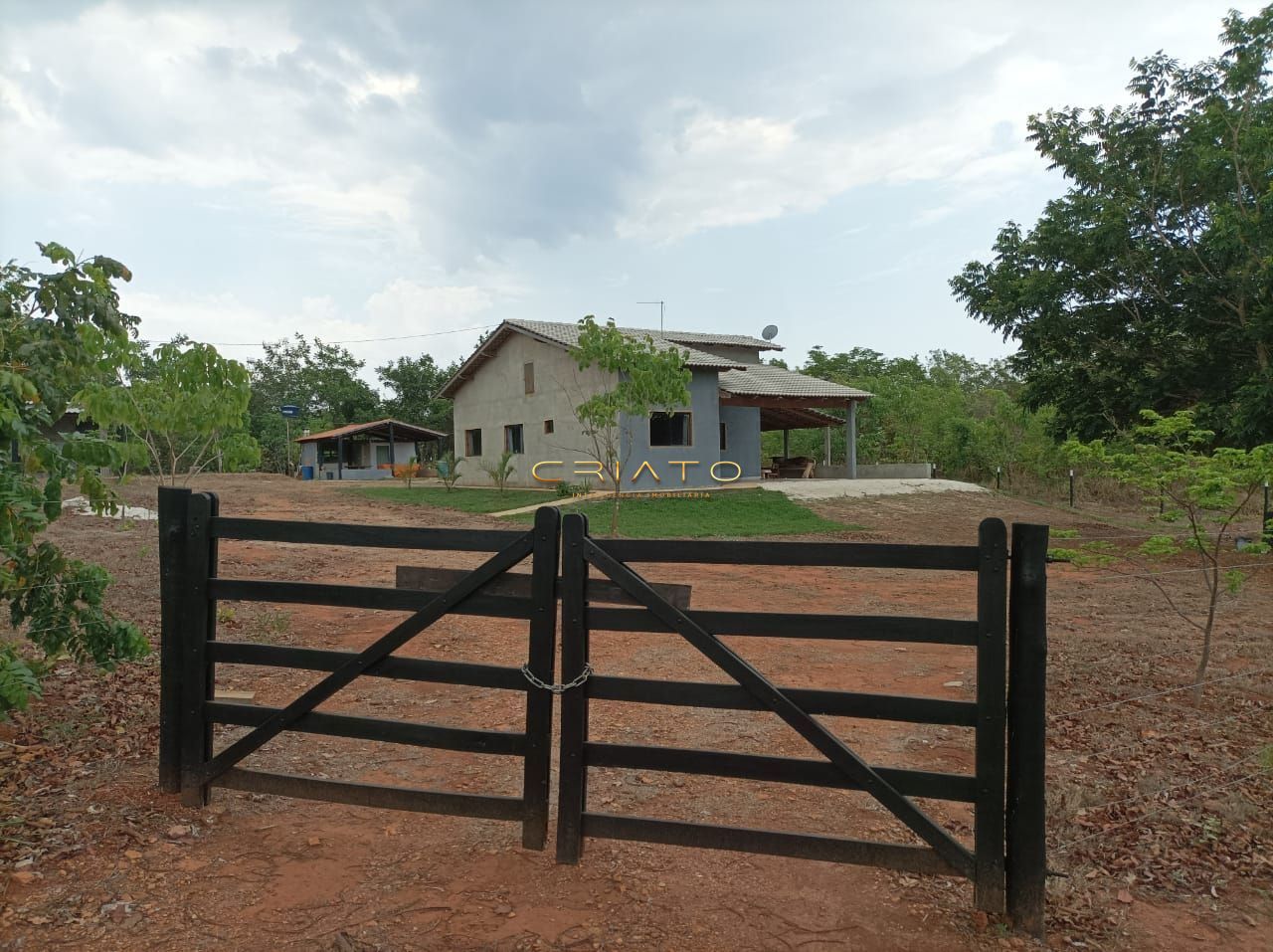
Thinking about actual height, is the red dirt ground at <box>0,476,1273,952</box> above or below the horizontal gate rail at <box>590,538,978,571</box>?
below

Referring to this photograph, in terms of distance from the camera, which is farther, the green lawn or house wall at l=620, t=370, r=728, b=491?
house wall at l=620, t=370, r=728, b=491

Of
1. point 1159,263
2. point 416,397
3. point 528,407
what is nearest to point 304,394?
point 416,397

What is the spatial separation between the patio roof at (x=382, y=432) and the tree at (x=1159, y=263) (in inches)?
1102

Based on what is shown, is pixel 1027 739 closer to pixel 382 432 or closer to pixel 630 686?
pixel 630 686

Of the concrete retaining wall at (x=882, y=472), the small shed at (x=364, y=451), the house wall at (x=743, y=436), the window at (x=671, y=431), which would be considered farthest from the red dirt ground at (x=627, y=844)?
the small shed at (x=364, y=451)

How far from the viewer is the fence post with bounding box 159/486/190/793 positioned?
4.01 meters

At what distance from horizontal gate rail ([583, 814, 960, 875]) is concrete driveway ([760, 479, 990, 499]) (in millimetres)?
21058

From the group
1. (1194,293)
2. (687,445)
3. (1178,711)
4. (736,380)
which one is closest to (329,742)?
(1178,711)

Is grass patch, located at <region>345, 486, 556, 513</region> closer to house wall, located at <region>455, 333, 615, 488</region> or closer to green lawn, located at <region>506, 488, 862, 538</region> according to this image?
house wall, located at <region>455, 333, 615, 488</region>

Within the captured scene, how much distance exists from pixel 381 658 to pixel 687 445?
73.7 ft

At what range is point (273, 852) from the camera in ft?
12.1

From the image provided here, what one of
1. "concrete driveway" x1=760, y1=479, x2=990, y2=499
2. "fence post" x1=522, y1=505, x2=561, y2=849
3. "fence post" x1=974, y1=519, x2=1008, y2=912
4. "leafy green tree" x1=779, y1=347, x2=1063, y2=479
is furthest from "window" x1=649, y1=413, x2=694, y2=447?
"fence post" x1=974, y1=519, x2=1008, y2=912

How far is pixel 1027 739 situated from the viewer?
311 centimetres

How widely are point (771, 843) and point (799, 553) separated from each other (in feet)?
3.80
